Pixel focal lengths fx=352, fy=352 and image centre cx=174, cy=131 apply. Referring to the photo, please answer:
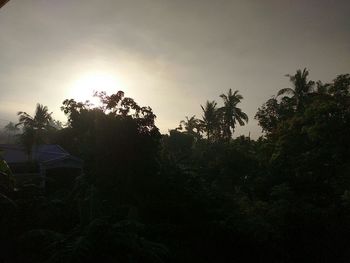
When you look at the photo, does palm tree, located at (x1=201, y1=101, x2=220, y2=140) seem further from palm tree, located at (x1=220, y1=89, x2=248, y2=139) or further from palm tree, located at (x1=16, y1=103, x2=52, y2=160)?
palm tree, located at (x1=16, y1=103, x2=52, y2=160)

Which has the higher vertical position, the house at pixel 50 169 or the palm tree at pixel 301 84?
the palm tree at pixel 301 84

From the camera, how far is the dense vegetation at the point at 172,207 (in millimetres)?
10922

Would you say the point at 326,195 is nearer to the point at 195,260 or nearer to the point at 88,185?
the point at 195,260

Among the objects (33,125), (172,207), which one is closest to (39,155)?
(33,125)

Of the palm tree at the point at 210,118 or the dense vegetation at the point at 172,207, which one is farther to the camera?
the palm tree at the point at 210,118

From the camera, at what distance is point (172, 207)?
1394cm

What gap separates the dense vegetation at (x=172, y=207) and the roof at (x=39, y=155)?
491 centimetres

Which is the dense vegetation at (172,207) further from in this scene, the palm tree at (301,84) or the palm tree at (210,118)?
the palm tree at (210,118)

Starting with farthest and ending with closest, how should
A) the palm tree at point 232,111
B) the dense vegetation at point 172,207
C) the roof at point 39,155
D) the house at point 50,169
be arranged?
1. the palm tree at point 232,111
2. the roof at point 39,155
3. the house at point 50,169
4. the dense vegetation at point 172,207

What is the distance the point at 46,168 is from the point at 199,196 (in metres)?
12.8

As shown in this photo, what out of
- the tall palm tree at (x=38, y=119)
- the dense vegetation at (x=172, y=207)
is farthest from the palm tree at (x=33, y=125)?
the dense vegetation at (x=172, y=207)

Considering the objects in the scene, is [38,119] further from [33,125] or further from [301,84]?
[301,84]

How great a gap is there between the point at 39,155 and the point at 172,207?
1721 centimetres

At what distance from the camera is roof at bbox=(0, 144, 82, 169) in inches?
959
